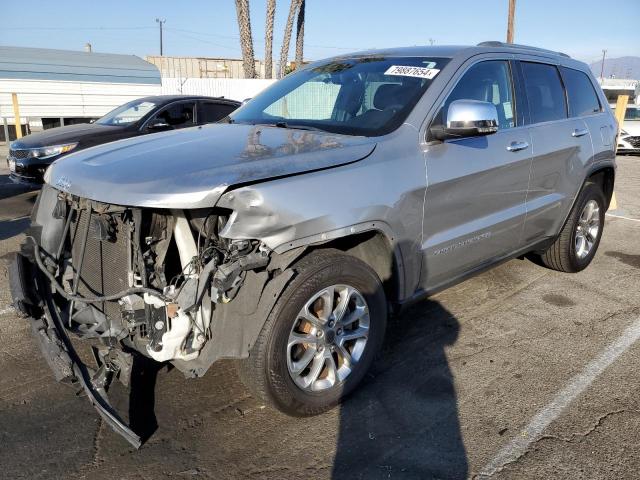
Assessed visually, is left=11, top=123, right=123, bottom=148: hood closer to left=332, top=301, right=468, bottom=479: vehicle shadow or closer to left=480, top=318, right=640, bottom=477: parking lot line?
left=332, top=301, right=468, bottom=479: vehicle shadow

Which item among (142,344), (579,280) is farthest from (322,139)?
(579,280)

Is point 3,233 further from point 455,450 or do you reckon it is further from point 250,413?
point 455,450

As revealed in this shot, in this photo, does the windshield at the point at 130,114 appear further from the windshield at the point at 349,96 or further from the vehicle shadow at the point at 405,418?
the vehicle shadow at the point at 405,418

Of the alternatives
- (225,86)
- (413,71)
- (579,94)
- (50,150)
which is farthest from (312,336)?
(225,86)

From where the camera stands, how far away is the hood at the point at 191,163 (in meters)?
2.42

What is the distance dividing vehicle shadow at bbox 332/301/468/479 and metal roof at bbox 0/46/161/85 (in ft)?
55.3

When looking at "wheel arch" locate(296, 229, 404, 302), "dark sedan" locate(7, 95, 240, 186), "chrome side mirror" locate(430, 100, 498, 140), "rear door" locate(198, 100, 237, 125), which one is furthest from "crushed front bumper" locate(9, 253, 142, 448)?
"rear door" locate(198, 100, 237, 125)

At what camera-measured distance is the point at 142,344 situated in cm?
271

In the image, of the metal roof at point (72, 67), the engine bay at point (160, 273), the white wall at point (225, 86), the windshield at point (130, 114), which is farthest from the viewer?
the white wall at point (225, 86)

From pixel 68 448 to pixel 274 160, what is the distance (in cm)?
174

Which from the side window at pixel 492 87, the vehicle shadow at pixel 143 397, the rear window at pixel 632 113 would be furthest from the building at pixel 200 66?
the vehicle shadow at pixel 143 397

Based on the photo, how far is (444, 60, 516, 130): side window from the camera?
365 cm

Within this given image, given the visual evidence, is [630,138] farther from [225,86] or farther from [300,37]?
[300,37]

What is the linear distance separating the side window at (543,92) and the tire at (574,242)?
83cm
